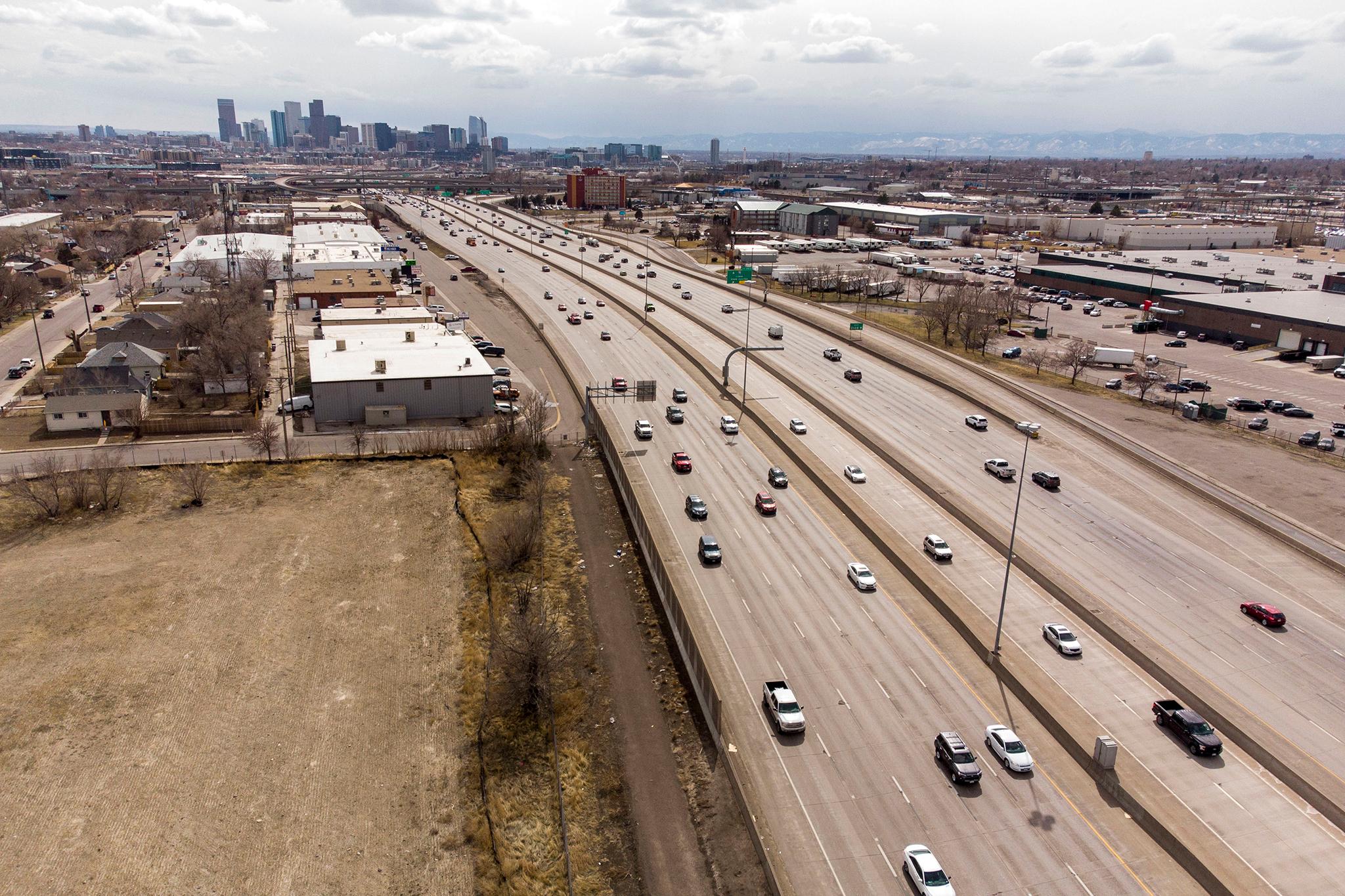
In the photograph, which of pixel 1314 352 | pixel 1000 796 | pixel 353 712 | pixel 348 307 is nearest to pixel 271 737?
pixel 353 712

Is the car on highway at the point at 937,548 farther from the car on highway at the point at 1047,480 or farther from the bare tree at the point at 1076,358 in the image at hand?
the bare tree at the point at 1076,358

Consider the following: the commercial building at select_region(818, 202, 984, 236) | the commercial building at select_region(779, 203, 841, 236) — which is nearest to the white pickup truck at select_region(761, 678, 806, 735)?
the commercial building at select_region(779, 203, 841, 236)

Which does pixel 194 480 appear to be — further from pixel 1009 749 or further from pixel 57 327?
pixel 57 327

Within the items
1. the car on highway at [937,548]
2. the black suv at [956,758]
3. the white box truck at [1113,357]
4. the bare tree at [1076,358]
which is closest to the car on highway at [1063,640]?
the car on highway at [937,548]

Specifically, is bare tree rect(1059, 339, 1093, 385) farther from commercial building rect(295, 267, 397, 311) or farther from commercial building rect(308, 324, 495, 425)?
commercial building rect(295, 267, 397, 311)

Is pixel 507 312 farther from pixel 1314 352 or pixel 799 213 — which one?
pixel 799 213

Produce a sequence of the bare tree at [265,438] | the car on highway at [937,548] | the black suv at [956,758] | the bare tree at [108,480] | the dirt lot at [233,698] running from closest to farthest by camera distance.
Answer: the dirt lot at [233,698]
the black suv at [956,758]
the car on highway at [937,548]
the bare tree at [108,480]
the bare tree at [265,438]

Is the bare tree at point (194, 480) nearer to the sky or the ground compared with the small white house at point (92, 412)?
nearer to the ground
